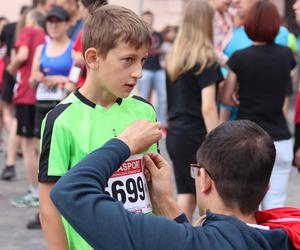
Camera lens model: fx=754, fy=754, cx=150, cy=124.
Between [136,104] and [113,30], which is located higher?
[113,30]

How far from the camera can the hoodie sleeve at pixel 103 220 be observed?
1721mm

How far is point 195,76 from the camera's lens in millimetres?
4855

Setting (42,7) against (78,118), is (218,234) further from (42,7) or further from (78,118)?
(42,7)

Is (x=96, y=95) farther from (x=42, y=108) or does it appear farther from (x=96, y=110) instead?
(x=42, y=108)

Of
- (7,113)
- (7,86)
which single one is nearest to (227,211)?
(7,86)

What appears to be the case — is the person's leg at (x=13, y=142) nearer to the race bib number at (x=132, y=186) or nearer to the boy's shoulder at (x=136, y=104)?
the boy's shoulder at (x=136, y=104)

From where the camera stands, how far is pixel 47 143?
8.09 feet

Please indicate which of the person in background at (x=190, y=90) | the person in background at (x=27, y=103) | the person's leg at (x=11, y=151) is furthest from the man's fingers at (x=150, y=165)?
the person's leg at (x=11, y=151)

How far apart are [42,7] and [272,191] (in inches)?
207

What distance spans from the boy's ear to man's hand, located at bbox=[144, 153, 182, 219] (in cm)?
34

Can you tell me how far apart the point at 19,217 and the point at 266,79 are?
105 inches

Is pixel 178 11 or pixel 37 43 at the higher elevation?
pixel 37 43

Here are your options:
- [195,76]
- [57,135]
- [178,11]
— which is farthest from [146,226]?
[178,11]

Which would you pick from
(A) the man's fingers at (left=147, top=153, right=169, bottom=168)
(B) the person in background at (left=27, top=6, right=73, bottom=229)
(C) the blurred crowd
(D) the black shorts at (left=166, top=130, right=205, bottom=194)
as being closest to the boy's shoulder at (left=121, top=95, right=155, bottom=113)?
(A) the man's fingers at (left=147, top=153, right=169, bottom=168)
